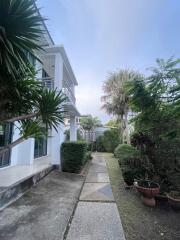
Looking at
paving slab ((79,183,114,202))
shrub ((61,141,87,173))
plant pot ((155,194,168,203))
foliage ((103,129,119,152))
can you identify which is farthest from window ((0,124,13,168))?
foliage ((103,129,119,152))

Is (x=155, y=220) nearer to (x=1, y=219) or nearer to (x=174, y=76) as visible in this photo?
(x=1, y=219)

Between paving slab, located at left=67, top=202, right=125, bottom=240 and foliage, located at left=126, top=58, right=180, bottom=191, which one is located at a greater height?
foliage, located at left=126, top=58, right=180, bottom=191

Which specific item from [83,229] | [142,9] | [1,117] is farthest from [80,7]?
[83,229]

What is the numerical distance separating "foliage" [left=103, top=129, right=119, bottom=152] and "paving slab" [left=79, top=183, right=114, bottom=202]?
509 inches

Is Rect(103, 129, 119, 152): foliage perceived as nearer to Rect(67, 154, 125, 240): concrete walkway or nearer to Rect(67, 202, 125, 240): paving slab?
Rect(67, 154, 125, 240): concrete walkway

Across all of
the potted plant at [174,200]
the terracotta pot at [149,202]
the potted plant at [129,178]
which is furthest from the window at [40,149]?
the potted plant at [174,200]

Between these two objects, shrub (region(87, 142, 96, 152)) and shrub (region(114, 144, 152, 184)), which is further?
shrub (region(87, 142, 96, 152))

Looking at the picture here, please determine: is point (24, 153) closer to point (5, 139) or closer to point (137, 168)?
point (5, 139)

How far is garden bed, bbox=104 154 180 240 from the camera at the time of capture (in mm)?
3334

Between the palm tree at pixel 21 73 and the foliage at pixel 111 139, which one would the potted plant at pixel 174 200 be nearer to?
the palm tree at pixel 21 73

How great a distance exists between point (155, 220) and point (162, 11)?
8350 millimetres

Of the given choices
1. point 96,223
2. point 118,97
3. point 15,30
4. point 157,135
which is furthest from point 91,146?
point 15,30

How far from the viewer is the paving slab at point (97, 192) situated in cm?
519

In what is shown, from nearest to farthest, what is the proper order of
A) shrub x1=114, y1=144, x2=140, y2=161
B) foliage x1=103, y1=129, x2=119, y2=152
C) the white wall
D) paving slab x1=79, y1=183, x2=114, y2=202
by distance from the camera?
paving slab x1=79, y1=183, x2=114, y2=202 → shrub x1=114, y1=144, x2=140, y2=161 → the white wall → foliage x1=103, y1=129, x2=119, y2=152
